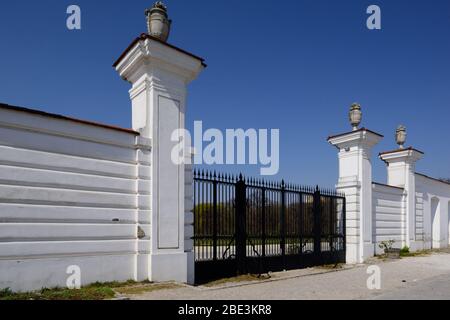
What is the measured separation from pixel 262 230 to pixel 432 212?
15.3m

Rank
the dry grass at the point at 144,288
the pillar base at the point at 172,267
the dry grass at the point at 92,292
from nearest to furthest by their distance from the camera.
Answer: the dry grass at the point at 92,292 → the dry grass at the point at 144,288 → the pillar base at the point at 172,267

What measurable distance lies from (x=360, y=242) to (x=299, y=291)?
6.97 meters

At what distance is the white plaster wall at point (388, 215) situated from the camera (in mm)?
16172

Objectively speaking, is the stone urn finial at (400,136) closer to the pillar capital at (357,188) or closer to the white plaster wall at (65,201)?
the pillar capital at (357,188)

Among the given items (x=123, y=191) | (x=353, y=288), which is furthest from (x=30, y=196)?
(x=353, y=288)

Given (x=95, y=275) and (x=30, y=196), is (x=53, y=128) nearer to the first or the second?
(x=30, y=196)

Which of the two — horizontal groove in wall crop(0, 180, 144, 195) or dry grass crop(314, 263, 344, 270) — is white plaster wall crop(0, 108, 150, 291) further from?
dry grass crop(314, 263, 344, 270)

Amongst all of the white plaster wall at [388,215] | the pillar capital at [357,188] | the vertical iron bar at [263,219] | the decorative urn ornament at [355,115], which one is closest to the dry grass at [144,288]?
the vertical iron bar at [263,219]

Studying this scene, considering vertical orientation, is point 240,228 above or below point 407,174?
below

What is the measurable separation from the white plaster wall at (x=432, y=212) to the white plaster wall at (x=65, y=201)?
15.9 metres

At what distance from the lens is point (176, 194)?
884 centimetres

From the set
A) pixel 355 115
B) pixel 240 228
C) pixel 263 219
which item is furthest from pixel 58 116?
pixel 355 115

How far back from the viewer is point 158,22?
8852mm

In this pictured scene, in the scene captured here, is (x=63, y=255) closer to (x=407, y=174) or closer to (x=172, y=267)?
(x=172, y=267)
